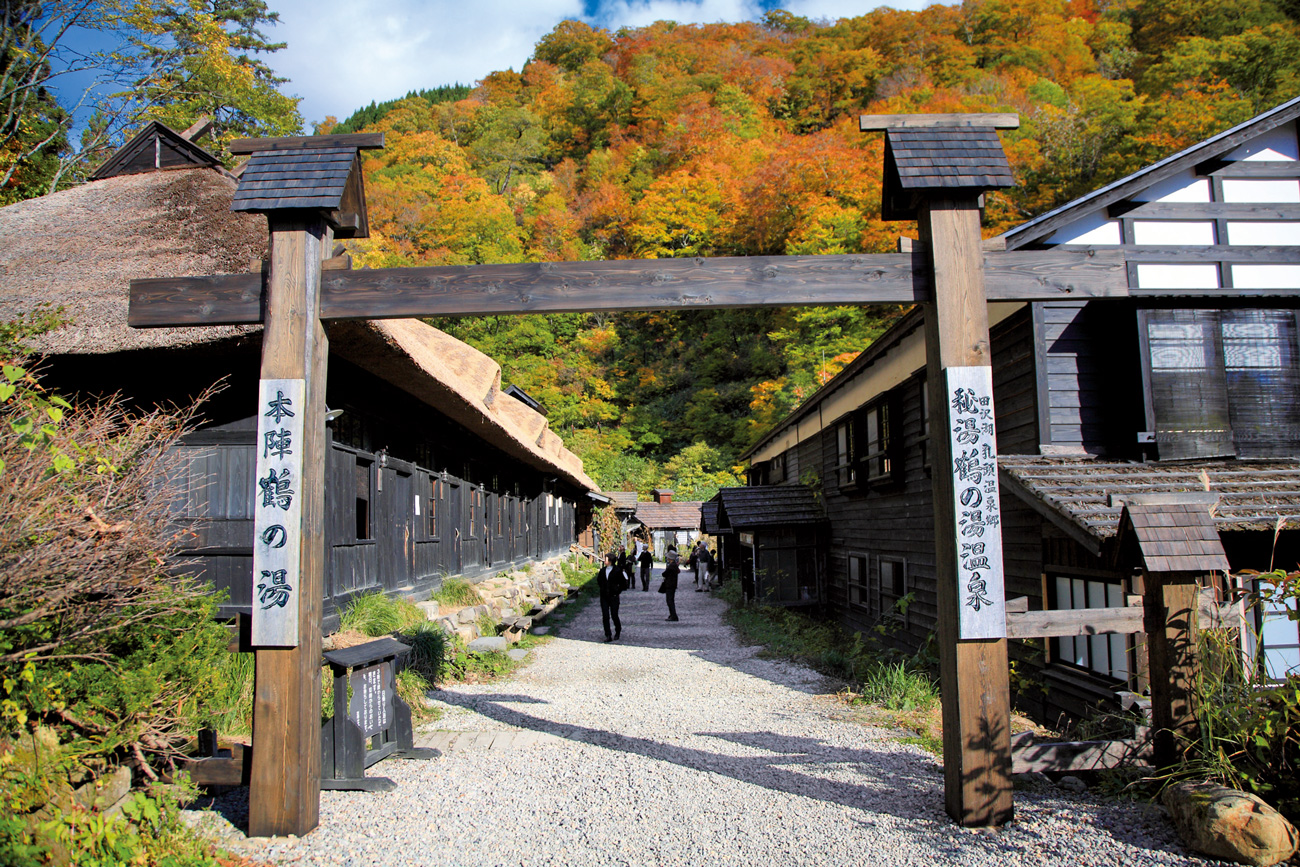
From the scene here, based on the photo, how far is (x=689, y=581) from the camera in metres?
29.1

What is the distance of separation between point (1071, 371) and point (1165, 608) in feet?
12.7

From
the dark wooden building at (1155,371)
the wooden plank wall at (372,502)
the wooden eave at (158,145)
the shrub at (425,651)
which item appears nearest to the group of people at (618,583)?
the wooden plank wall at (372,502)

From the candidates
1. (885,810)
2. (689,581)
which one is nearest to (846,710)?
(885,810)

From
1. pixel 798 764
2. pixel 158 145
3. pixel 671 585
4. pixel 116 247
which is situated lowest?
pixel 798 764

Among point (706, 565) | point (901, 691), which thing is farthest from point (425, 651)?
point (706, 565)

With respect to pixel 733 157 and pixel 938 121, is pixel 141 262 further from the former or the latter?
pixel 733 157

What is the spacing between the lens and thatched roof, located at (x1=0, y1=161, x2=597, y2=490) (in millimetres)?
6844

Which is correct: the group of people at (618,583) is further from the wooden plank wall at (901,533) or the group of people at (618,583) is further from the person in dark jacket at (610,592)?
the wooden plank wall at (901,533)

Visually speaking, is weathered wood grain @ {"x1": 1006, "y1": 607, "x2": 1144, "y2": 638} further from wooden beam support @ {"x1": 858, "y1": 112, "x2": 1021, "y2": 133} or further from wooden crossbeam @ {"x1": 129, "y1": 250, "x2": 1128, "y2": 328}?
wooden beam support @ {"x1": 858, "y1": 112, "x2": 1021, "y2": 133}

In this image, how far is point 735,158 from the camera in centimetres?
4262

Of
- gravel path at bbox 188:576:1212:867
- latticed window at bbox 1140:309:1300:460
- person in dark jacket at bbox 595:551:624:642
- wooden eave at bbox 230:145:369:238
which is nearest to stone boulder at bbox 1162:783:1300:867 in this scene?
gravel path at bbox 188:576:1212:867

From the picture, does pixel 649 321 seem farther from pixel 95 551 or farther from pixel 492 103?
pixel 95 551

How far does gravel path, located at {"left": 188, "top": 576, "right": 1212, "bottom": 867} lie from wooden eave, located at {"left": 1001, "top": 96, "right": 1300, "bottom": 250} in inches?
222

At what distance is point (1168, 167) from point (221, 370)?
10.4m
